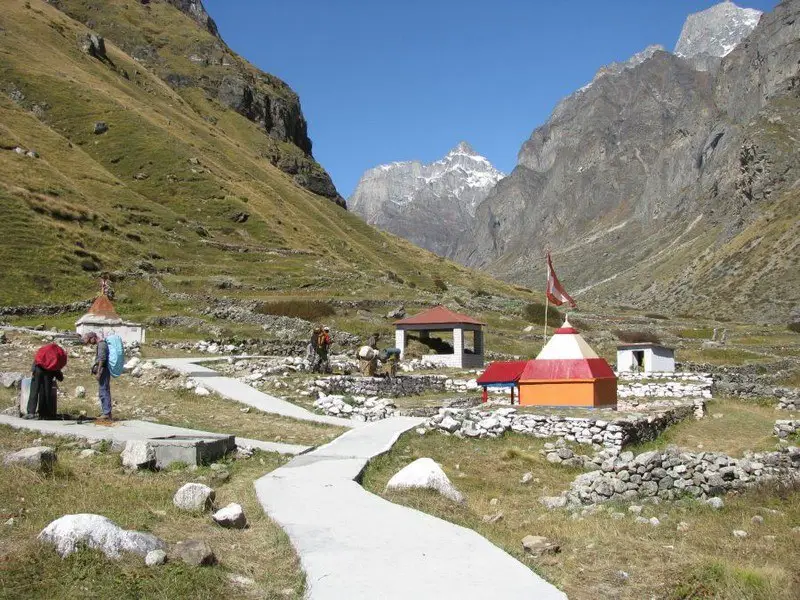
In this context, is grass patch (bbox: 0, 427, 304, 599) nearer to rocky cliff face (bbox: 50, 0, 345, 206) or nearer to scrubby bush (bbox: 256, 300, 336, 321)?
scrubby bush (bbox: 256, 300, 336, 321)

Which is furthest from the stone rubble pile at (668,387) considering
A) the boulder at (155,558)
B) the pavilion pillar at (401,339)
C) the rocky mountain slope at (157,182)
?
the rocky mountain slope at (157,182)

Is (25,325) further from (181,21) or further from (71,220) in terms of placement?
(181,21)

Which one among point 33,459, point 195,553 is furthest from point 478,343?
point 195,553

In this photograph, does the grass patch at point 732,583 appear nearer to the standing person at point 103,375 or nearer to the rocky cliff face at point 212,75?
the standing person at point 103,375

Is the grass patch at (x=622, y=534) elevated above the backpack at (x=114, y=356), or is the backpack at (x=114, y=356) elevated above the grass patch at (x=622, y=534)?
the backpack at (x=114, y=356)

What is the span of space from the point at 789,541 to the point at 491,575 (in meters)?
4.44

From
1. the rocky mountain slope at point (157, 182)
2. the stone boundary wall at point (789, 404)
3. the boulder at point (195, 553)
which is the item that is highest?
the rocky mountain slope at point (157, 182)

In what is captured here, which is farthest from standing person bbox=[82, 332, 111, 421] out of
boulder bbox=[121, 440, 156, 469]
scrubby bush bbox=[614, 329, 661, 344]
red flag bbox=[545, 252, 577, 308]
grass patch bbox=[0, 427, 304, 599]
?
scrubby bush bbox=[614, 329, 661, 344]

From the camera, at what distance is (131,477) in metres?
10.5

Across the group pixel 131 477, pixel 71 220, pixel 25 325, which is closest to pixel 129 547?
pixel 131 477

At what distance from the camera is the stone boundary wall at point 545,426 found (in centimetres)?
1705

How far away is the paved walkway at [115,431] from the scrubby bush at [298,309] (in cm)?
2920

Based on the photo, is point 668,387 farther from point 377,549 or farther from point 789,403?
point 377,549

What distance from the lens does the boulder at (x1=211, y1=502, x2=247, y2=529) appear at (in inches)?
323
